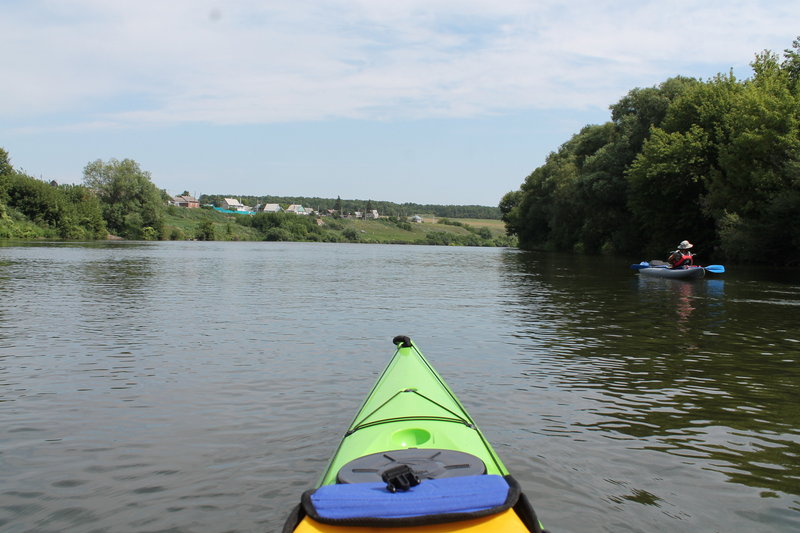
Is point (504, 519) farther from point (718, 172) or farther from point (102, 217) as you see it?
point (102, 217)

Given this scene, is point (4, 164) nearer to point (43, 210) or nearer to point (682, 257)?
point (43, 210)

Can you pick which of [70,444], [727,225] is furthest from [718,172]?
[70,444]

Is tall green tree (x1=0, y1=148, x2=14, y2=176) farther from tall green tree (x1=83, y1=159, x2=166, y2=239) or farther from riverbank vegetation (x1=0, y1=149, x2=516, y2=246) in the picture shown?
tall green tree (x1=83, y1=159, x2=166, y2=239)

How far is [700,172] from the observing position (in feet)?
148

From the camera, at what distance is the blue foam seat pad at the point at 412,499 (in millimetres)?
3443

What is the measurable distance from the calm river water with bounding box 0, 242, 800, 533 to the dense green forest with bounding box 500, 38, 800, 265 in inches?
881

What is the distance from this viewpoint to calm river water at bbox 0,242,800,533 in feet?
17.2

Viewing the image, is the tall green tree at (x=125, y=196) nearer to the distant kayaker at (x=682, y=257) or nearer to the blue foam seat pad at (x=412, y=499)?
the distant kayaker at (x=682, y=257)

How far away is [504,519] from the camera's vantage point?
11.5 feet

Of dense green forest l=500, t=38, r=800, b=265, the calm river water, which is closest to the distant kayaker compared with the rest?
dense green forest l=500, t=38, r=800, b=265

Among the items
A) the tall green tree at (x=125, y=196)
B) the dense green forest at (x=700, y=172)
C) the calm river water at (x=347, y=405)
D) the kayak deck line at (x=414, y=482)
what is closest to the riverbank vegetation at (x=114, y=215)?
the tall green tree at (x=125, y=196)

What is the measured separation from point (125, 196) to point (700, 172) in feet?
281

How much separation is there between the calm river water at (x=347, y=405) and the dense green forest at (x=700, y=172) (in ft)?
73.4

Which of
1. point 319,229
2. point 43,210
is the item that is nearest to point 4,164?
point 43,210
